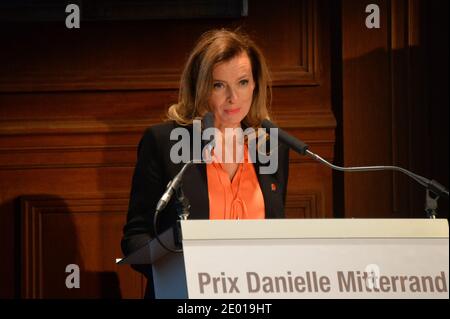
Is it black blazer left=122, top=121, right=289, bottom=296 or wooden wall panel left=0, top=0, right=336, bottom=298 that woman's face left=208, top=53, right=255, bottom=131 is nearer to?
black blazer left=122, top=121, right=289, bottom=296

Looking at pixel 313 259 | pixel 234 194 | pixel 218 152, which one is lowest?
pixel 313 259

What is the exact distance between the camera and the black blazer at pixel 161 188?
3.14 meters

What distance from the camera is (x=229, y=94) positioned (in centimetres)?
Answer: 333

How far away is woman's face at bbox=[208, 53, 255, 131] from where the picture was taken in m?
3.32

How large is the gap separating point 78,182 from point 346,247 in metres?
2.00

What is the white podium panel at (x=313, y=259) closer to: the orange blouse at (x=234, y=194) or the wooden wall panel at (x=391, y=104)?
the orange blouse at (x=234, y=194)

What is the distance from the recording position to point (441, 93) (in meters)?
4.08

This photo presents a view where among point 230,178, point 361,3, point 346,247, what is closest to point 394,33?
point 361,3

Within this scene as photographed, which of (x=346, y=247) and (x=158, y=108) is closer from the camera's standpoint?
(x=346, y=247)

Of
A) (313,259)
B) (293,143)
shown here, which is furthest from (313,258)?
(293,143)

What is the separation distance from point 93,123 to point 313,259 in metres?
2.00

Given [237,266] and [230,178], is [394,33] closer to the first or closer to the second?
[230,178]

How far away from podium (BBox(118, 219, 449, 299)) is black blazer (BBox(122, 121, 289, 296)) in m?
0.76

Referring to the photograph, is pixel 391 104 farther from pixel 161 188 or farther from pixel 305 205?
pixel 161 188
